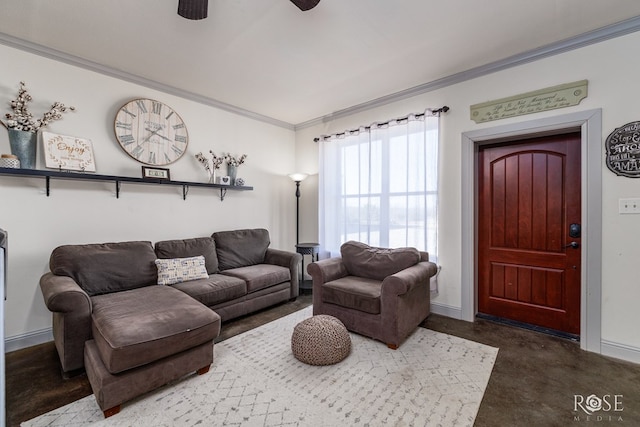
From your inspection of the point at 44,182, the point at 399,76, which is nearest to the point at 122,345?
the point at 44,182

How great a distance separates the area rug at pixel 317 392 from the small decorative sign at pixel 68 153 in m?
2.05

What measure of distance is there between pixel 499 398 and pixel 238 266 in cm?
294

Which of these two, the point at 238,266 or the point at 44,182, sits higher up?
the point at 44,182

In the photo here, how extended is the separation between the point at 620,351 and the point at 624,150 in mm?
1626

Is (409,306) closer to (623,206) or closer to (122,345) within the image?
(623,206)

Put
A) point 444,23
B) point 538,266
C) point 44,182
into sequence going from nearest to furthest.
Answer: point 444,23 < point 44,182 < point 538,266

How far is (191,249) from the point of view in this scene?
327 centimetres

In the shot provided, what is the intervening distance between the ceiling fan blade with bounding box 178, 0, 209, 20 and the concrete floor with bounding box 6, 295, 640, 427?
2.57 metres

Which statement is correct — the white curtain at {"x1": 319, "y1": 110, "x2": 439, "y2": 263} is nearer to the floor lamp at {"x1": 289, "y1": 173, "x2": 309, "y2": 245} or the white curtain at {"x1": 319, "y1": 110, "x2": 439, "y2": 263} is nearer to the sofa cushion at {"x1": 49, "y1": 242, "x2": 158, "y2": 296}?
the floor lamp at {"x1": 289, "y1": 173, "x2": 309, "y2": 245}

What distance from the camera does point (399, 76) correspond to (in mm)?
3123

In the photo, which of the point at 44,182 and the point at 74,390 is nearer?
the point at 74,390

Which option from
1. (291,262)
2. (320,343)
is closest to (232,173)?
(291,262)

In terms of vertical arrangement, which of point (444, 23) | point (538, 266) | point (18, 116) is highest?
point (444, 23)

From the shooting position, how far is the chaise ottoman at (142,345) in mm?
1649
